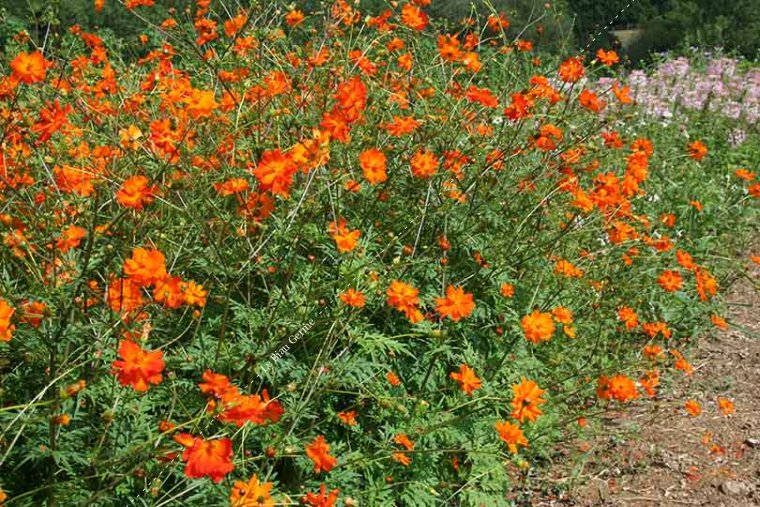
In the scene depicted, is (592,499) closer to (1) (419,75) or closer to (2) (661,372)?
(2) (661,372)

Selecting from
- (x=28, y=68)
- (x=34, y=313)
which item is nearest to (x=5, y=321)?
(x=34, y=313)

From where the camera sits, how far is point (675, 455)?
3.14 meters

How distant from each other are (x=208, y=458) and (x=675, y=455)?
212cm

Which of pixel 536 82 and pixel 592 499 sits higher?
pixel 536 82

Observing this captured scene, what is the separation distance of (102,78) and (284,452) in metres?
2.05

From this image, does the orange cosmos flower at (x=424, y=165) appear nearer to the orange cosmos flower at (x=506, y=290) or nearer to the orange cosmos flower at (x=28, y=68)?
the orange cosmos flower at (x=506, y=290)

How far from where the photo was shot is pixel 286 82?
2.88 meters

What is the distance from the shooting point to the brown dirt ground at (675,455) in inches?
116

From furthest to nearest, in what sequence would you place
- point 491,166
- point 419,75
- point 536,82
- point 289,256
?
point 419,75, point 536,82, point 491,166, point 289,256

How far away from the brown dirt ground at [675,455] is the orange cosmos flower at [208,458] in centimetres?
159

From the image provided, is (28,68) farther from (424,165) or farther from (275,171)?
(424,165)

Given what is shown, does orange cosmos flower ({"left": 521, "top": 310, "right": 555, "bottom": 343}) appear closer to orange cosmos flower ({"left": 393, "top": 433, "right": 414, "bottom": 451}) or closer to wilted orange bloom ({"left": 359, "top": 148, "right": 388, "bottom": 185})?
orange cosmos flower ({"left": 393, "top": 433, "right": 414, "bottom": 451})

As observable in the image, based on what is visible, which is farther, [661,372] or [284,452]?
[661,372]

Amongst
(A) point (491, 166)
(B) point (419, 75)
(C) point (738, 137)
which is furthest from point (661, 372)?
(C) point (738, 137)
